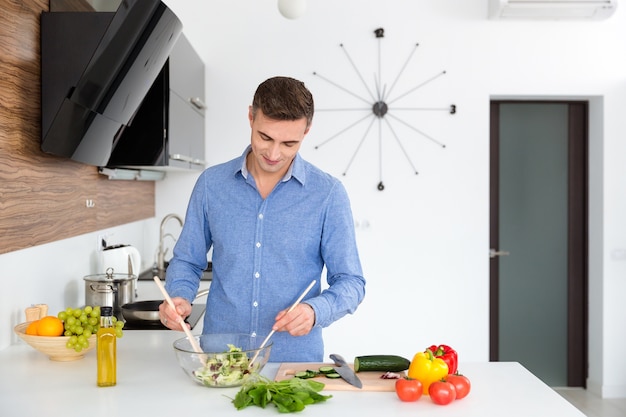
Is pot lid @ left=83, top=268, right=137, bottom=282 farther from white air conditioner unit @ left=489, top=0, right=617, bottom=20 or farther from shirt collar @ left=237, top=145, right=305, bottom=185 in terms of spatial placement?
white air conditioner unit @ left=489, top=0, right=617, bottom=20

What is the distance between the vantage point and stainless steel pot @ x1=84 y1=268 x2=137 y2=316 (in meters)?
2.82

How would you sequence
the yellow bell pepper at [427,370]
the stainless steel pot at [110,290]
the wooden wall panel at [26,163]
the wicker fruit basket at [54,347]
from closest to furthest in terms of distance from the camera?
the yellow bell pepper at [427,370]
the wicker fruit basket at [54,347]
the wooden wall panel at [26,163]
the stainless steel pot at [110,290]

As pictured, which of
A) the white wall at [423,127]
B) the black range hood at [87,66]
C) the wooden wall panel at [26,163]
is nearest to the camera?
the wooden wall panel at [26,163]

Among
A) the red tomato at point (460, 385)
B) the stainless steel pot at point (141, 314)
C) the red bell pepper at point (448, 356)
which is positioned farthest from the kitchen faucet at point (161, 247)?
the red tomato at point (460, 385)

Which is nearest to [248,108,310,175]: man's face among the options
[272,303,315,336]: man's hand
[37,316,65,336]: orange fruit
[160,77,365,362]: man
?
[160,77,365,362]: man

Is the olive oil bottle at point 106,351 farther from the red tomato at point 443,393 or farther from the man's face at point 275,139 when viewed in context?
the red tomato at point 443,393

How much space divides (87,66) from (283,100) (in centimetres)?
85

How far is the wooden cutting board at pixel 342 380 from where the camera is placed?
1.75 meters

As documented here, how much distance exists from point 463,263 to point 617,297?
1.01 metres

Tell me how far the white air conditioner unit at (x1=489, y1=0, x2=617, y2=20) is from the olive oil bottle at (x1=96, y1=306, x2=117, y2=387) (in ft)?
10.9

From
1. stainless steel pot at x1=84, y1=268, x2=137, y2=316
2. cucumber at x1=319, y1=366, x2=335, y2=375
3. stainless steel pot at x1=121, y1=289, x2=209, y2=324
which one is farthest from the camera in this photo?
stainless steel pot at x1=84, y1=268, x2=137, y2=316

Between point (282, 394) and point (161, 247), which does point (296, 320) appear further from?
point (161, 247)

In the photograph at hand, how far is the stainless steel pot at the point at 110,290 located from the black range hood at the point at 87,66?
0.52 meters

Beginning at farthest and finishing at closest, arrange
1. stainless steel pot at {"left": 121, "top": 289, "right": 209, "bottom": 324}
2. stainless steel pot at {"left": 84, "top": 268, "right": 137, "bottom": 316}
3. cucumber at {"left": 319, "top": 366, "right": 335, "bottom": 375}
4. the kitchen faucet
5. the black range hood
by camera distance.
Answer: the kitchen faucet < stainless steel pot at {"left": 84, "top": 268, "right": 137, "bottom": 316} < stainless steel pot at {"left": 121, "top": 289, "right": 209, "bottom": 324} < the black range hood < cucumber at {"left": 319, "top": 366, "right": 335, "bottom": 375}
